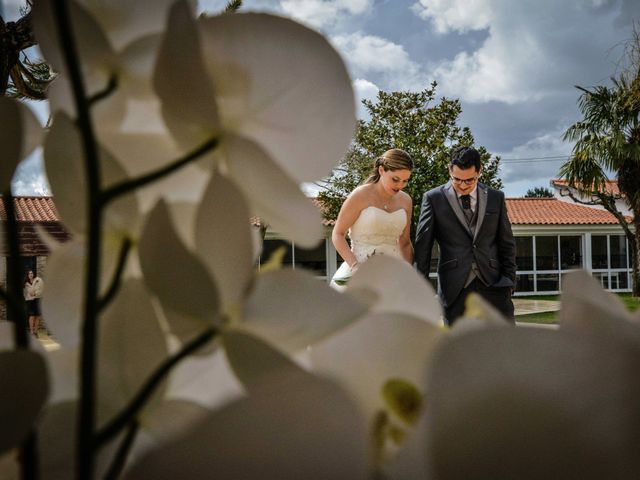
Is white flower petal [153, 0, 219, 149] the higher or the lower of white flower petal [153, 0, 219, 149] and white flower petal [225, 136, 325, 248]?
the higher

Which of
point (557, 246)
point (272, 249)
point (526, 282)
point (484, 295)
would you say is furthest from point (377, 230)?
point (557, 246)

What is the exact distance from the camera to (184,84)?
0.15 metres

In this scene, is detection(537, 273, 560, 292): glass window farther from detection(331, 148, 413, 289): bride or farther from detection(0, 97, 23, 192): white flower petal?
detection(0, 97, 23, 192): white flower petal

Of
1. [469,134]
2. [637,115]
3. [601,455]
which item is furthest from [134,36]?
[469,134]

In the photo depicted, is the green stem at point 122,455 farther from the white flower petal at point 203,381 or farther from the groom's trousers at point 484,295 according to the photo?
the groom's trousers at point 484,295

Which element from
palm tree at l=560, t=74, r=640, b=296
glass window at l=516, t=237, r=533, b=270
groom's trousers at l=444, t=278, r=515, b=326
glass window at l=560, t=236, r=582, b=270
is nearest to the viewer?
groom's trousers at l=444, t=278, r=515, b=326

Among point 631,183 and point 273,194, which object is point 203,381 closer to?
point 273,194

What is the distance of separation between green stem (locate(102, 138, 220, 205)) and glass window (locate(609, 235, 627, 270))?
895 inches

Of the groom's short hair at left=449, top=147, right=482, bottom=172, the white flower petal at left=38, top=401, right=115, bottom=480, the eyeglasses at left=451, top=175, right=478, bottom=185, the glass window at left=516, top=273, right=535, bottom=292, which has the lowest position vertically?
the glass window at left=516, top=273, right=535, bottom=292

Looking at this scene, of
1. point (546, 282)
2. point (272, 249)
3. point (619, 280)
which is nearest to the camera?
point (272, 249)

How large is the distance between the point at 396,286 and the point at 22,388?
0.11 metres

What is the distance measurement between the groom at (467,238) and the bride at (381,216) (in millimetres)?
520

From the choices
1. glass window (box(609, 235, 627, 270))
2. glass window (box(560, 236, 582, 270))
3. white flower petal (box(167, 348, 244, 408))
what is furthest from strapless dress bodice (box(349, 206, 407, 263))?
glass window (box(609, 235, 627, 270))

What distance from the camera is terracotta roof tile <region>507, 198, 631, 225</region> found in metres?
18.7
